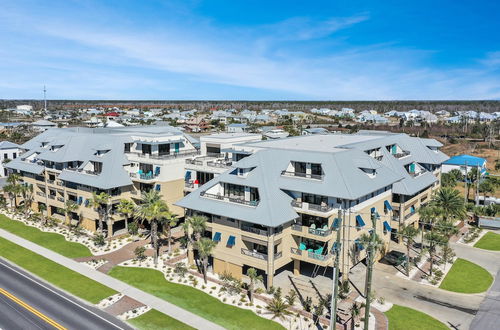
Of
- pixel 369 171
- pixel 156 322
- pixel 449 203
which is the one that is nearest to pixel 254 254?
pixel 156 322

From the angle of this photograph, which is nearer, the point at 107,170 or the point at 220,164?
the point at 220,164

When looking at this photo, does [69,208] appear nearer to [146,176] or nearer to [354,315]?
[146,176]

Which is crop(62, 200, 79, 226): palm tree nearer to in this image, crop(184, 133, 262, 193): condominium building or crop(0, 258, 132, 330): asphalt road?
crop(0, 258, 132, 330): asphalt road

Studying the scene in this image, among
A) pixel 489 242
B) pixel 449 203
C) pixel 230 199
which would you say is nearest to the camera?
pixel 230 199

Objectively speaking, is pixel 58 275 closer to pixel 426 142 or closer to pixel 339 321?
pixel 339 321

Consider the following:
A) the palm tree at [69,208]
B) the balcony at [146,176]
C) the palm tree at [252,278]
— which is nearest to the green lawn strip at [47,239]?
the palm tree at [69,208]

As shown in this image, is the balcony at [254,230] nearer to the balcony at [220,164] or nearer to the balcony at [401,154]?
the balcony at [220,164]

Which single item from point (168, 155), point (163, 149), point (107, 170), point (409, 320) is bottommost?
point (409, 320)
